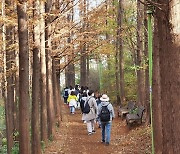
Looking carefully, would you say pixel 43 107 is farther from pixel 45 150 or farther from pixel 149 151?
pixel 149 151

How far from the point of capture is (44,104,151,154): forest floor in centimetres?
1299

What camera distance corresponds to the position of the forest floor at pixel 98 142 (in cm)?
1299

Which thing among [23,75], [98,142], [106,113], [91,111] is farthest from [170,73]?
[91,111]

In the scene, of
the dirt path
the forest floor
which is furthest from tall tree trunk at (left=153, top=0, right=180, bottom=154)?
the dirt path

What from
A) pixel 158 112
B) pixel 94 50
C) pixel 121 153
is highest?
pixel 94 50

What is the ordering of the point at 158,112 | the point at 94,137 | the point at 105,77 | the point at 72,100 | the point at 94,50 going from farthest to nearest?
the point at 105,77 < the point at 72,100 < the point at 94,50 < the point at 94,137 < the point at 158,112

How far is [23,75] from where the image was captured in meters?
8.70

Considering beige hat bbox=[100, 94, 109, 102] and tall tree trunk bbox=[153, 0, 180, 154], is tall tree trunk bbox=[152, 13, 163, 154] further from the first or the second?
tall tree trunk bbox=[153, 0, 180, 154]

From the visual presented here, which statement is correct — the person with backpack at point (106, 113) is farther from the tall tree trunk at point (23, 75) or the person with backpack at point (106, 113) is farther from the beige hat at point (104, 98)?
the tall tree trunk at point (23, 75)

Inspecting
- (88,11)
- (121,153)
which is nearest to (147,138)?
(121,153)

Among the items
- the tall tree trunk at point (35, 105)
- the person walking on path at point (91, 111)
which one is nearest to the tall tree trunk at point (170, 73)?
the tall tree trunk at point (35, 105)

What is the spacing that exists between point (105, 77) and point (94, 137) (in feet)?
58.3

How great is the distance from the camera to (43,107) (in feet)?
44.0

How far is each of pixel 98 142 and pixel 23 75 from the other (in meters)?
6.75
